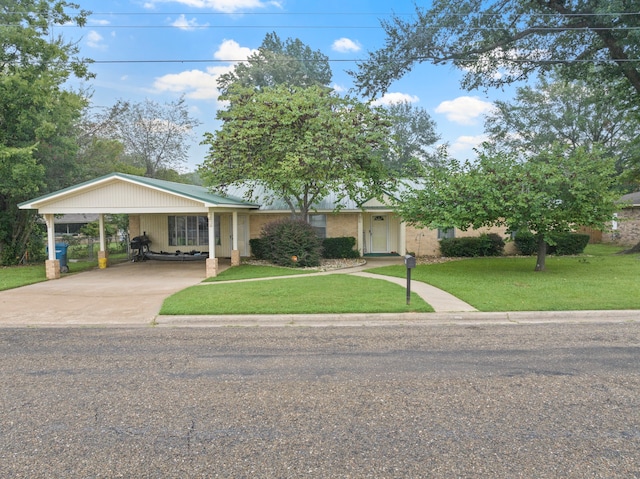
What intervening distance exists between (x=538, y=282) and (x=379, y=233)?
10474mm

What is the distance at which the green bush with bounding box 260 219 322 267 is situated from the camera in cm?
1642

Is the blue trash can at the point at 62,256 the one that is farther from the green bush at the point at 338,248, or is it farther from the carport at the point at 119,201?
the green bush at the point at 338,248

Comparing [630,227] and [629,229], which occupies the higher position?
[630,227]

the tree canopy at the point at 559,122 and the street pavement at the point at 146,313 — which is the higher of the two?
the tree canopy at the point at 559,122

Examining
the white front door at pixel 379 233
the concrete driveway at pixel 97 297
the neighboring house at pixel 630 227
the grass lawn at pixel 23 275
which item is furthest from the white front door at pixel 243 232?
the neighboring house at pixel 630 227

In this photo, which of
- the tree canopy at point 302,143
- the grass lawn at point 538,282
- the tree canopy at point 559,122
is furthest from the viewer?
the tree canopy at point 559,122

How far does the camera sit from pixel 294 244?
54.1 feet

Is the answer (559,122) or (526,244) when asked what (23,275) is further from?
(559,122)

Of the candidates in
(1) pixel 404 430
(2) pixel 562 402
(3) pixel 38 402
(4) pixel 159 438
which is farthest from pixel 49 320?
(2) pixel 562 402

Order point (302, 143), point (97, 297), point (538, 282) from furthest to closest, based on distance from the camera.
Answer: point (302, 143), point (538, 282), point (97, 297)

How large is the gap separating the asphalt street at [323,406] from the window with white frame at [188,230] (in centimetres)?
1425

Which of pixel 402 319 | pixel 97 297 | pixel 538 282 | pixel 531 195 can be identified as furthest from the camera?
pixel 531 195

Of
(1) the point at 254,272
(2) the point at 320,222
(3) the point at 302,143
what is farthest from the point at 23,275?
(2) the point at 320,222

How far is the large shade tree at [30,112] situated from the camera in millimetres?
16703
